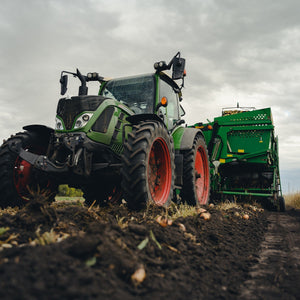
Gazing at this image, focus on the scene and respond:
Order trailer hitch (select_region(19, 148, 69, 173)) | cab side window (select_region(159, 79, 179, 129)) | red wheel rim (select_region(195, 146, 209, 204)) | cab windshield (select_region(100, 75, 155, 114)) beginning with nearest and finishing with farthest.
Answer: trailer hitch (select_region(19, 148, 69, 173))
cab windshield (select_region(100, 75, 155, 114))
cab side window (select_region(159, 79, 179, 129))
red wheel rim (select_region(195, 146, 209, 204))

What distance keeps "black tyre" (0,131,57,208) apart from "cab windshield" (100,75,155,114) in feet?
5.24

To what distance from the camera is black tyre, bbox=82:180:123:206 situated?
6038 mm

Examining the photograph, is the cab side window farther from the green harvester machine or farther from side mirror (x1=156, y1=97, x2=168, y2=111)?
the green harvester machine

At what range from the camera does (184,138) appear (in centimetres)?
574

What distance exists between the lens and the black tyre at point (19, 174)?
15.1 feet

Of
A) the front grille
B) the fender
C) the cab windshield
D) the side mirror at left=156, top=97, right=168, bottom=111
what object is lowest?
the fender

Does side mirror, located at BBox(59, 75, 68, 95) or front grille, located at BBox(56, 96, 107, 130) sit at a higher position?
side mirror, located at BBox(59, 75, 68, 95)

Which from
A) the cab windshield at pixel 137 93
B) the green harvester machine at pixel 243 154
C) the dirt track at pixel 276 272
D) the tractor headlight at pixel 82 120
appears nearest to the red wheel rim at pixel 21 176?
the tractor headlight at pixel 82 120

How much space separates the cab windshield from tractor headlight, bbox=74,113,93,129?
1064mm

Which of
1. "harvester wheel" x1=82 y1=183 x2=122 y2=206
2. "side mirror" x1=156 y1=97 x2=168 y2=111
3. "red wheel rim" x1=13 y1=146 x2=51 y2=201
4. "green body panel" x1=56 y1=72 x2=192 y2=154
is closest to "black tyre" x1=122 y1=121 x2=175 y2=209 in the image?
"green body panel" x1=56 y1=72 x2=192 y2=154

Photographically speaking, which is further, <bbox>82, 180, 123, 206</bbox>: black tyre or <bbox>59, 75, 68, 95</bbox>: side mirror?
<bbox>82, 180, 123, 206</bbox>: black tyre

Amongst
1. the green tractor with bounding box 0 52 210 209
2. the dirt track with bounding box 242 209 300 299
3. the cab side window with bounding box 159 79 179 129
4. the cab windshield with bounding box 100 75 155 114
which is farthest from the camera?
the cab side window with bounding box 159 79 179 129

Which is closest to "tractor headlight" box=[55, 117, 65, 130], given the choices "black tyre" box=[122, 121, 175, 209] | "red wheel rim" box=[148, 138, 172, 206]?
"black tyre" box=[122, 121, 175, 209]

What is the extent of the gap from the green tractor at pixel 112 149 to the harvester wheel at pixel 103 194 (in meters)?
0.89
